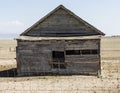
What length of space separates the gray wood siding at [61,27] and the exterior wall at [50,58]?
2.45 m

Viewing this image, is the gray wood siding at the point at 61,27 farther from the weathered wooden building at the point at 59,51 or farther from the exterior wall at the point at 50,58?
the exterior wall at the point at 50,58

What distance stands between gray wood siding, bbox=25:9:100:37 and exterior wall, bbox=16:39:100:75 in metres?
2.45

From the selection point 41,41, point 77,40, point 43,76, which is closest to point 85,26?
point 77,40

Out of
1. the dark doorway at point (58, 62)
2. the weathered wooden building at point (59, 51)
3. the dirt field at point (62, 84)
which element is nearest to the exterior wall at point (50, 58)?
the weathered wooden building at point (59, 51)

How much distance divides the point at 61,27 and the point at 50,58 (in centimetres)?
381

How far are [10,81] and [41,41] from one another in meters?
5.16

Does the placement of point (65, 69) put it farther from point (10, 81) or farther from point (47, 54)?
point (10, 81)

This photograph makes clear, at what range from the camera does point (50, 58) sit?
2912cm

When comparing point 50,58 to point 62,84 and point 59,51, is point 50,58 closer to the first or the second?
point 59,51

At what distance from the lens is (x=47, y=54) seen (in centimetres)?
2916

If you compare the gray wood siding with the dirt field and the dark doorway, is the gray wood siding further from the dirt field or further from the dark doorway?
the dirt field

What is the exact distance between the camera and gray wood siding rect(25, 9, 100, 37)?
31.0 metres

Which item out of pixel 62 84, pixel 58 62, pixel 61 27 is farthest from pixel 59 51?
pixel 62 84

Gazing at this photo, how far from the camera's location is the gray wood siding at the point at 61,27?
102 feet
